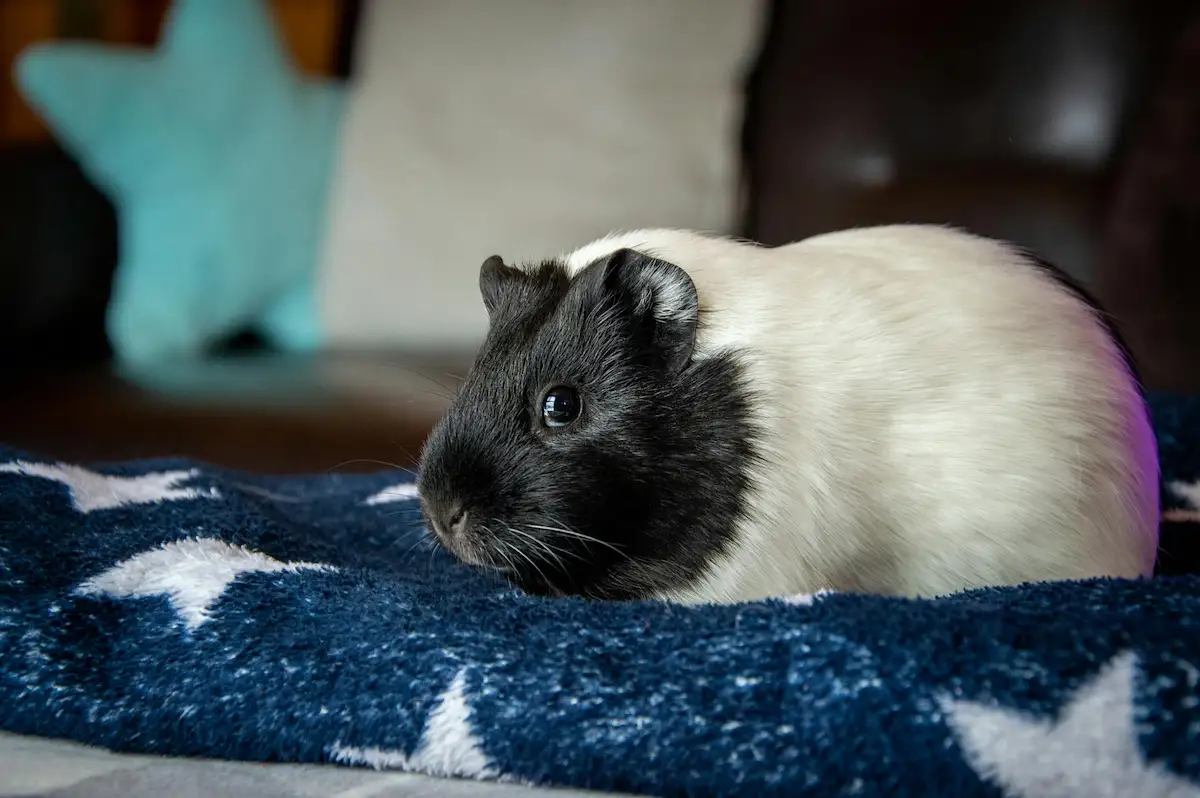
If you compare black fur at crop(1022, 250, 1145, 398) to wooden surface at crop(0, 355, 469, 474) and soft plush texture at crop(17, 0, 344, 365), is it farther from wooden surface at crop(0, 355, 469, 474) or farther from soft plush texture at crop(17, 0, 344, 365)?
soft plush texture at crop(17, 0, 344, 365)

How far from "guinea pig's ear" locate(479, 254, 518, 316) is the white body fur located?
0.19 m

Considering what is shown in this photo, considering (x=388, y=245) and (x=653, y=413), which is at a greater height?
(x=653, y=413)

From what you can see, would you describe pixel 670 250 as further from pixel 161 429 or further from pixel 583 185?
pixel 583 185

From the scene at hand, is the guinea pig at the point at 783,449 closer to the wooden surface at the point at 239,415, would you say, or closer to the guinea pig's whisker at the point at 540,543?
the guinea pig's whisker at the point at 540,543

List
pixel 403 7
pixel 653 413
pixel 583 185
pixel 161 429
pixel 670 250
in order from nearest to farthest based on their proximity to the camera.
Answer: pixel 653 413
pixel 670 250
pixel 161 429
pixel 583 185
pixel 403 7

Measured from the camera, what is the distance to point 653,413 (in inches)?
36.1

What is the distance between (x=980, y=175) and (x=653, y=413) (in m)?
1.29

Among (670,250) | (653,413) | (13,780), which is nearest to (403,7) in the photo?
(670,250)

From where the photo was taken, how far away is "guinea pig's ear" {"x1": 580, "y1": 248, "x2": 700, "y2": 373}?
36.6 inches

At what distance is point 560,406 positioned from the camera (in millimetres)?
922

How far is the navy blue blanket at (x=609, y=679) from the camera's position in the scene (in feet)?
2.06

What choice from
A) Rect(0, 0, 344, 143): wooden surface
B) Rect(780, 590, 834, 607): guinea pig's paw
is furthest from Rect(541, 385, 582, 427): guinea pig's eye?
Rect(0, 0, 344, 143): wooden surface

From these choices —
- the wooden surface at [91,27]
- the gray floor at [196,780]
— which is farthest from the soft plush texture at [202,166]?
the gray floor at [196,780]

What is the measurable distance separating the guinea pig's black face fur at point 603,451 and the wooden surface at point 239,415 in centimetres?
41
